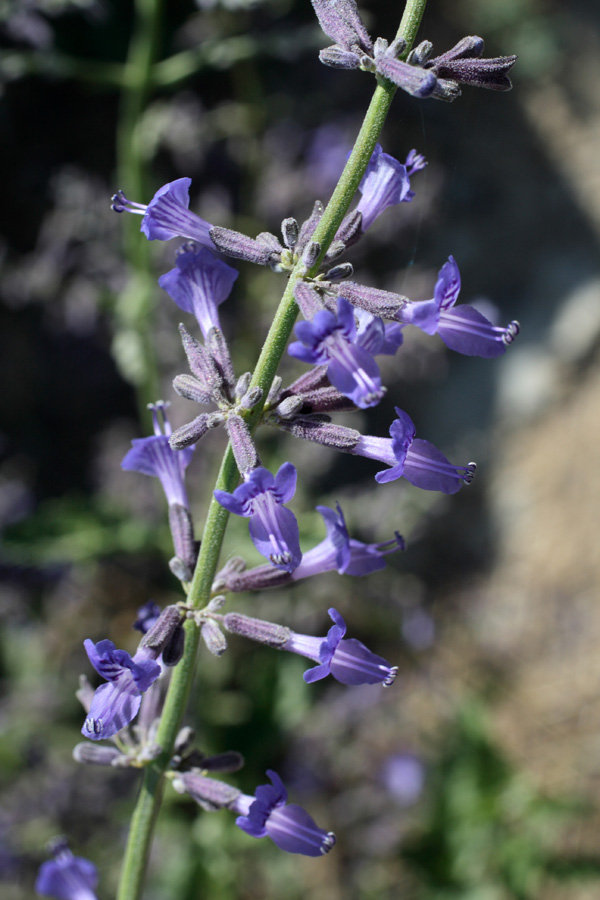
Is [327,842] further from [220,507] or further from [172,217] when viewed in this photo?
[172,217]

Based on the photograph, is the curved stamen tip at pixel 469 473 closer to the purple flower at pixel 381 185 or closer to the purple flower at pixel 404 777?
the purple flower at pixel 381 185

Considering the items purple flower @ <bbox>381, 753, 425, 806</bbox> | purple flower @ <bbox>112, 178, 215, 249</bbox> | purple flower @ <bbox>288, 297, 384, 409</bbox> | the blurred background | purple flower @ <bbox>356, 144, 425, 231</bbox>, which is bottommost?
purple flower @ <bbox>381, 753, 425, 806</bbox>

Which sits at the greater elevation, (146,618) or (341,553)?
(341,553)

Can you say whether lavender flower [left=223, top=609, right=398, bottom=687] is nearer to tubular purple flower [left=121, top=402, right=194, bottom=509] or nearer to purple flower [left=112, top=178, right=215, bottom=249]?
tubular purple flower [left=121, top=402, right=194, bottom=509]

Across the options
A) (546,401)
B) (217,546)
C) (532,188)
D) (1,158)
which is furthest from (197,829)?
(532,188)

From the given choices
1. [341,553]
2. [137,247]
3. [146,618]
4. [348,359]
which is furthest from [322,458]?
[348,359]

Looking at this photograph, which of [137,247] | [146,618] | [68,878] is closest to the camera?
[146,618]

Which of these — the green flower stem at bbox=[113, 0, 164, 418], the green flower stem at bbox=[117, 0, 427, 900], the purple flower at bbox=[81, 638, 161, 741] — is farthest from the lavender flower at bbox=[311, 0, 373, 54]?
the green flower stem at bbox=[113, 0, 164, 418]

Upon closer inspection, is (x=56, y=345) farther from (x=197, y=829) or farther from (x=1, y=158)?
(x=197, y=829)
